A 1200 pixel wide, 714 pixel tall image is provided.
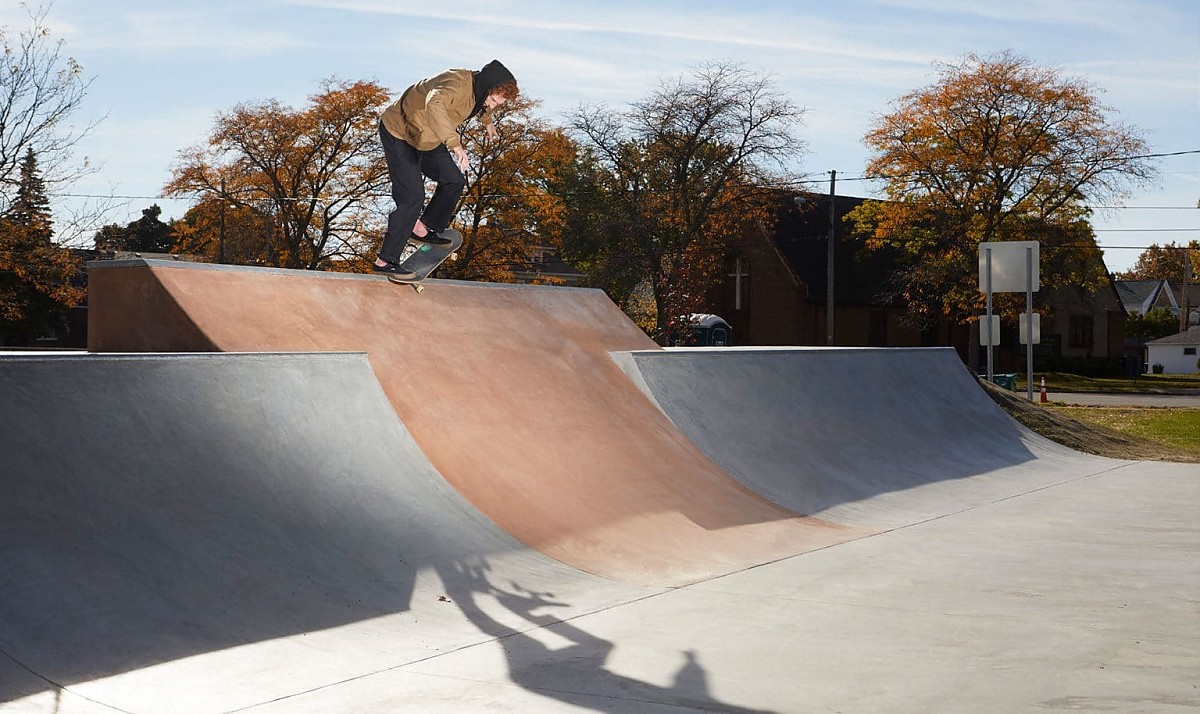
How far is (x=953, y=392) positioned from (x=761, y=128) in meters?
28.3

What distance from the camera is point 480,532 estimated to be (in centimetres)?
639

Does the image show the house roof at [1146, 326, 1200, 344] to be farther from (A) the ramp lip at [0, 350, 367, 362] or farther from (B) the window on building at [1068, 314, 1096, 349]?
(A) the ramp lip at [0, 350, 367, 362]

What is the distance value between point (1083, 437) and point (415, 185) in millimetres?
11929

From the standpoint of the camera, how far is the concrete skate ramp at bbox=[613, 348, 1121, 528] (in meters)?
9.60

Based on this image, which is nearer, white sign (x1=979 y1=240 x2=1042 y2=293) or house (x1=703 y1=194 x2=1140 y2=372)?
white sign (x1=979 y1=240 x2=1042 y2=293)

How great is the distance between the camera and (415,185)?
7523mm

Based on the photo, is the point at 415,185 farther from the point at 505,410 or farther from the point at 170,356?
the point at 170,356

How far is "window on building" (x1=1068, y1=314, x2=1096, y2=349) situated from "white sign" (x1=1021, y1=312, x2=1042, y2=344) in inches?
1483

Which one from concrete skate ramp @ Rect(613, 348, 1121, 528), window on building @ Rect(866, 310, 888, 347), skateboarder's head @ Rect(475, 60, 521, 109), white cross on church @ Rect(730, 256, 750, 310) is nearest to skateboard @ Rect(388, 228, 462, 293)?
skateboarder's head @ Rect(475, 60, 521, 109)

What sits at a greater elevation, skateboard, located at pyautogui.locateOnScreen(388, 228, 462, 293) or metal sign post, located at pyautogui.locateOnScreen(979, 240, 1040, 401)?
metal sign post, located at pyautogui.locateOnScreen(979, 240, 1040, 401)

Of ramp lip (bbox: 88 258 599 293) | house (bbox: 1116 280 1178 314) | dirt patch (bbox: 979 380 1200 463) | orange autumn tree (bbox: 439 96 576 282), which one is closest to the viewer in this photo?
ramp lip (bbox: 88 258 599 293)

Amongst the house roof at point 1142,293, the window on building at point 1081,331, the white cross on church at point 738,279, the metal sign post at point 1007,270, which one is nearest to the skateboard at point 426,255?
the metal sign post at point 1007,270

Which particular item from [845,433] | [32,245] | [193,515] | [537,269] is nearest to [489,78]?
[193,515]

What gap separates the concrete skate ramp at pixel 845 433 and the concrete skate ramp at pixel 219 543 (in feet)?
12.0
